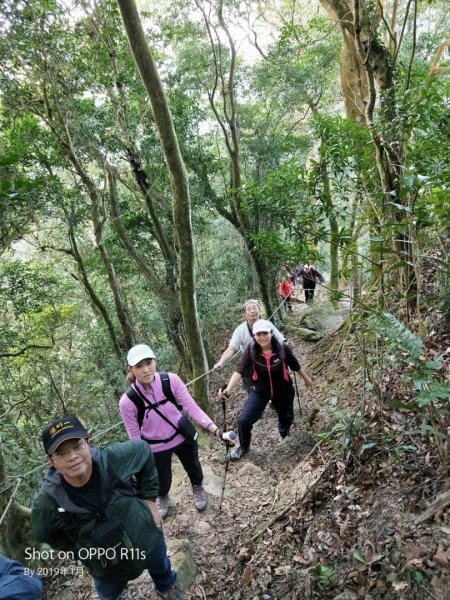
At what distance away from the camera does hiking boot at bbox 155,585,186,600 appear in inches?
122

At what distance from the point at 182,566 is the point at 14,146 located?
24.9 ft

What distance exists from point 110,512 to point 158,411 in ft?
4.18

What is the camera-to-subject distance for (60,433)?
2338 mm

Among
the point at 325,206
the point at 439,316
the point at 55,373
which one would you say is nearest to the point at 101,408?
the point at 55,373

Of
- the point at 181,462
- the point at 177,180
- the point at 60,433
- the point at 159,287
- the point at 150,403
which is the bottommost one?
the point at 181,462

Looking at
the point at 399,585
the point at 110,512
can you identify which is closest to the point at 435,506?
the point at 399,585

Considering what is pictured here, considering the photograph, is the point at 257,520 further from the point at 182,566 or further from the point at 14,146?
the point at 14,146

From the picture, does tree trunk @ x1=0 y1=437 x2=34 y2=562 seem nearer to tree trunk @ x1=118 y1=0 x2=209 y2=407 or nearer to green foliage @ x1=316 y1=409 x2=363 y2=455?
tree trunk @ x1=118 y1=0 x2=209 y2=407

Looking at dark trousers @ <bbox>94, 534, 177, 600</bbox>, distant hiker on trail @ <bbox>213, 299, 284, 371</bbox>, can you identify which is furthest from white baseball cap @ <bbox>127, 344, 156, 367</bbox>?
distant hiker on trail @ <bbox>213, 299, 284, 371</bbox>

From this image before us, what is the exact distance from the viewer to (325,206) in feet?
14.9

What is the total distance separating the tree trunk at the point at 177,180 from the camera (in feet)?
15.2

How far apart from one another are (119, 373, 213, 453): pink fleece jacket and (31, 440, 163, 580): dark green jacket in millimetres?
962

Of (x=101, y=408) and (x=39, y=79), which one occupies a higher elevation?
(x=39, y=79)

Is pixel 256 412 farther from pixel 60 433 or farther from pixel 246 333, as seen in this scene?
pixel 60 433
